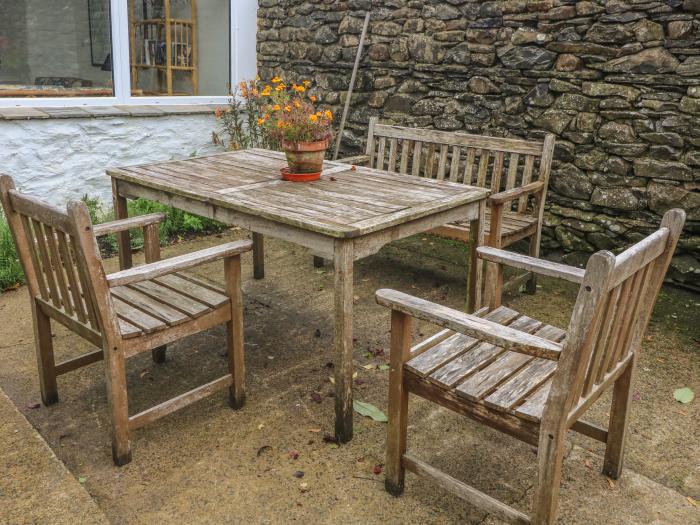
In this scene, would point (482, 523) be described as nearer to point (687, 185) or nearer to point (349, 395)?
point (349, 395)

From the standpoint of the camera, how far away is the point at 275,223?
274cm

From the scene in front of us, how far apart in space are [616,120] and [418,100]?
1.69 m

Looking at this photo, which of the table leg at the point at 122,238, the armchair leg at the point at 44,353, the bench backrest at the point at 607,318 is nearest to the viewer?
the bench backrest at the point at 607,318

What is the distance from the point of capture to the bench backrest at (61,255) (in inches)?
83.7

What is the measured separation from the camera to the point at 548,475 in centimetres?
181

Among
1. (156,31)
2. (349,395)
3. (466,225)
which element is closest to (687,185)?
(466,225)

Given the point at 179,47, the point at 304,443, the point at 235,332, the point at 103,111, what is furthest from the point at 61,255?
the point at 179,47

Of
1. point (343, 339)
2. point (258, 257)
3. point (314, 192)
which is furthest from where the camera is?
point (258, 257)

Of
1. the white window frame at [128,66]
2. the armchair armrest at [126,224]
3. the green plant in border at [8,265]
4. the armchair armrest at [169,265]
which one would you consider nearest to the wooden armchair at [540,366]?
the armchair armrest at [169,265]

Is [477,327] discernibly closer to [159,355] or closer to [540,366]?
[540,366]

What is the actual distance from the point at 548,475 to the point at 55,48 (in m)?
5.45

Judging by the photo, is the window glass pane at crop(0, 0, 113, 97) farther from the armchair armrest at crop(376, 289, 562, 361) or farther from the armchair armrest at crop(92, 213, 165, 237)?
the armchair armrest at crop(376, 289, 562, 361)

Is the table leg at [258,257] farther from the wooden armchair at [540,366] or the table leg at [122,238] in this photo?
the wooden armchair at [540,366]

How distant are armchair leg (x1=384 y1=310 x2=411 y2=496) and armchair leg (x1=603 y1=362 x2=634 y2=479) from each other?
2.51ft
